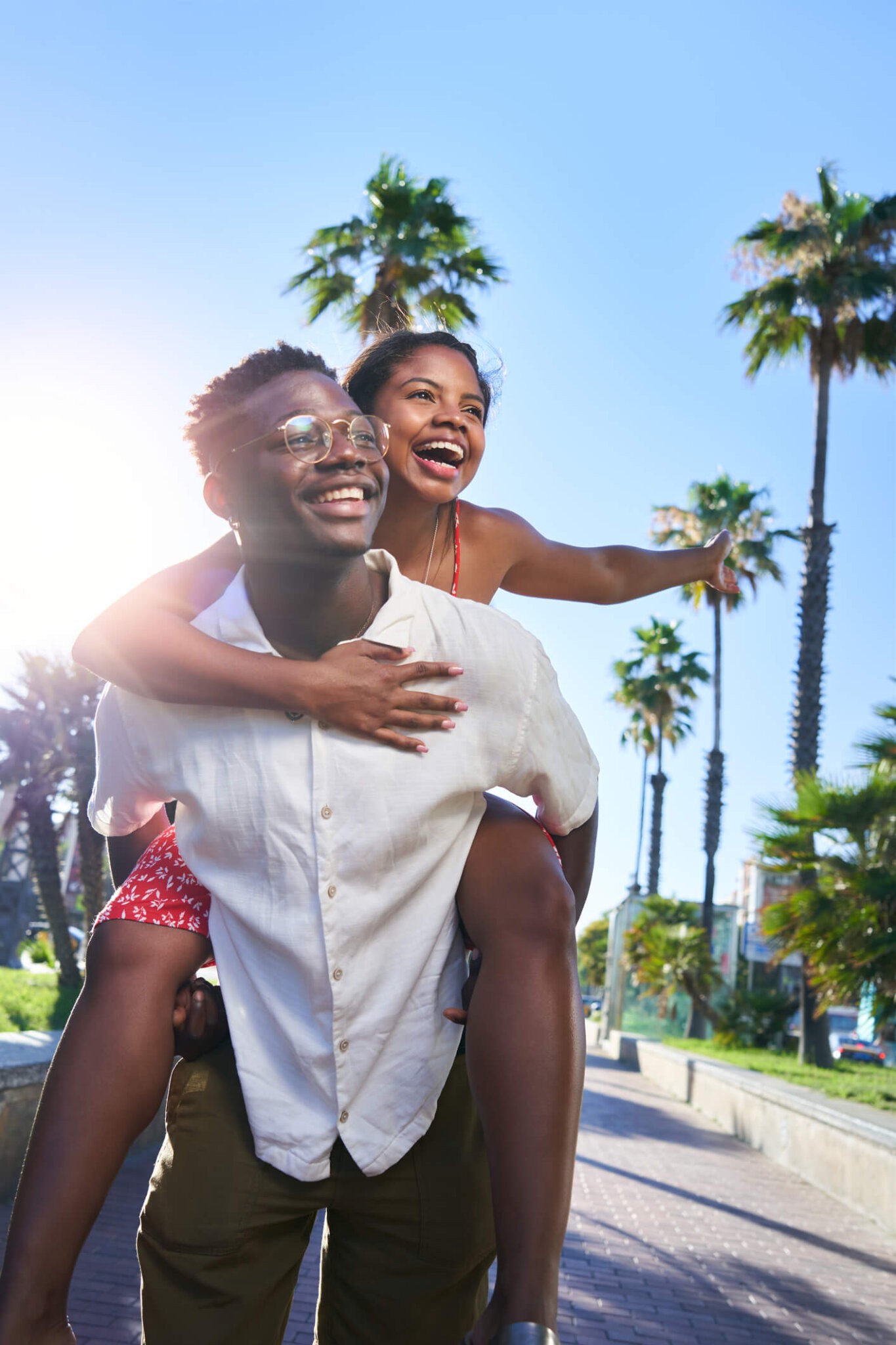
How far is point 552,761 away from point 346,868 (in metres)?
0.34

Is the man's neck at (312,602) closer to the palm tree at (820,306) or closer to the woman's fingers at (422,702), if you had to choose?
the woman's fingers at (422,702)

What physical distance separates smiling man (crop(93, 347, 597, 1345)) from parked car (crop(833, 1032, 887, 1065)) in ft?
112

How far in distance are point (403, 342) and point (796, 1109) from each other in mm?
9150

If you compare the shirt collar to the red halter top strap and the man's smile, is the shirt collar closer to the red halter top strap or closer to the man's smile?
the man's smile

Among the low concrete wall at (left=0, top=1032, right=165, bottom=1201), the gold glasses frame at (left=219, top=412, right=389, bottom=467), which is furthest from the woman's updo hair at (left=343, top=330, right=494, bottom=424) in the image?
the low concrete wall at (left=0, top=1032, right=165, bottom=1201)

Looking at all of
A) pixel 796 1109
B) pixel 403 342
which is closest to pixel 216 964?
pixel 403 342

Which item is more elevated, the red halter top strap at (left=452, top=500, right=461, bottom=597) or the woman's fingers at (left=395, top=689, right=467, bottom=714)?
the red halter top strap at (left=452, top=500, right=461, bottom=597)

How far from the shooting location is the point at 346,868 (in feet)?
4.87

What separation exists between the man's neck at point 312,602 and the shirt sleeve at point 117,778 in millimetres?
255

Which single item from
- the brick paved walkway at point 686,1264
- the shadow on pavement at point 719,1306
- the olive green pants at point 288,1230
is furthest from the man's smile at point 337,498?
the shadow on pavement at point 719,1306

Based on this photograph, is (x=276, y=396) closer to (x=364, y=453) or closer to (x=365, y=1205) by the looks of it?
(x=364, y=453)

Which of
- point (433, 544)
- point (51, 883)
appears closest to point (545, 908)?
point (433, 544)

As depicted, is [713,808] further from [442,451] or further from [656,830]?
[442,451]

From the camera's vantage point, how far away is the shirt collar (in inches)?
64.6
